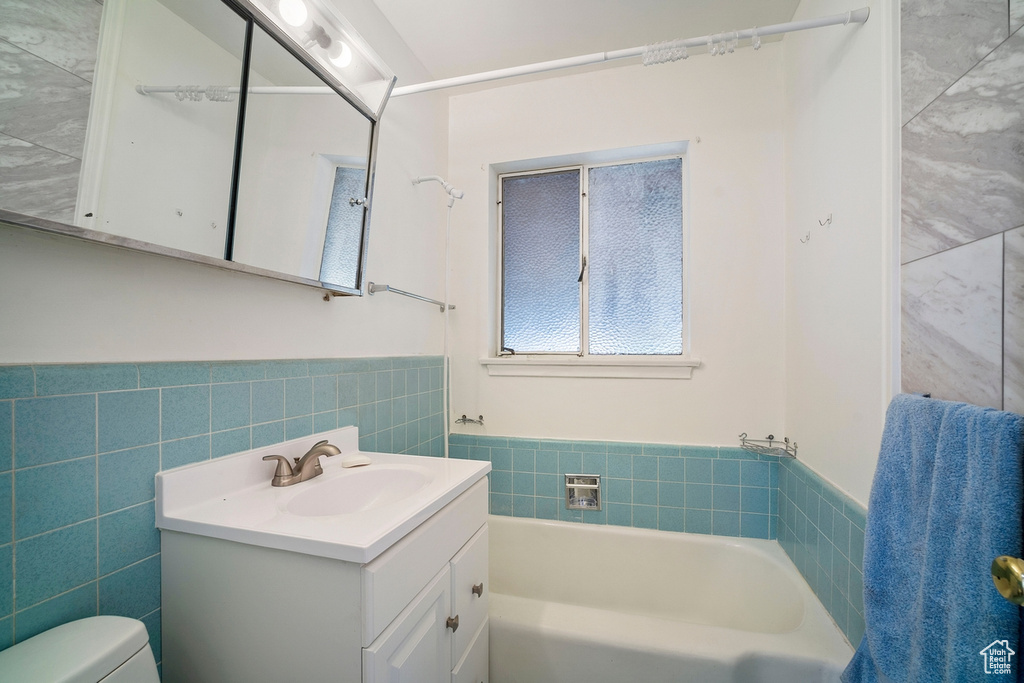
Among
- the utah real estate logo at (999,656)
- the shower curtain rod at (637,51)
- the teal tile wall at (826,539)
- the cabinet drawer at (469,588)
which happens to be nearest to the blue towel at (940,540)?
the utah real estate logo at (999,656)

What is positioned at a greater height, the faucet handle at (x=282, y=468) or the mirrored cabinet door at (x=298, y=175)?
the mirrored cabinet door at (x=298, y=175)

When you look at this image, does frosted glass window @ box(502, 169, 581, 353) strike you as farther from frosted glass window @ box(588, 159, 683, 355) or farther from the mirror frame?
the mirror frame

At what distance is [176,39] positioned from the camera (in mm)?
780

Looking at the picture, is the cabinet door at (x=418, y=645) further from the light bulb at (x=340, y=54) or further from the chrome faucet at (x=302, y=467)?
the light bulb at (x=340, y=54)

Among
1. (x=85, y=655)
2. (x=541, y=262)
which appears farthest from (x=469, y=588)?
(x=541, y=262)

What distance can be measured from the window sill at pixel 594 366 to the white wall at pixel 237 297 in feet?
1.33

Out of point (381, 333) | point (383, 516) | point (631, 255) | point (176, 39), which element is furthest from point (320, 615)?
point (631, 255)

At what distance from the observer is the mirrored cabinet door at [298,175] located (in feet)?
3.13

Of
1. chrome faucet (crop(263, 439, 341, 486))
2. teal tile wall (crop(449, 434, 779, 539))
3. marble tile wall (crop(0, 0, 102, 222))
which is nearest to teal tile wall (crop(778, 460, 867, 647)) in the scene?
teal tile wall (crop(449, 434, 779, 539))

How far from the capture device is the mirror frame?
620 mm

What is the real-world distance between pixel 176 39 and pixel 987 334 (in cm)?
163

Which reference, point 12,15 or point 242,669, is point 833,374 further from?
point 12,15

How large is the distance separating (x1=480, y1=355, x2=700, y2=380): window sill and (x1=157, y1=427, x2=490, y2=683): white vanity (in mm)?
1032

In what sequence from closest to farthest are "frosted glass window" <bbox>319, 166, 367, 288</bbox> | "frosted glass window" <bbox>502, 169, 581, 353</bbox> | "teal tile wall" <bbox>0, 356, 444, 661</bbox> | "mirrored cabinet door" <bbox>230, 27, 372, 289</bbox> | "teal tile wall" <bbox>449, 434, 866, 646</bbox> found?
"teal tile wall" <bbox>0, 356, 444, 661</bbox> < "mirrored cabinet door" <bbox>230, 27, 372, 289</bbox> < "frosted glass window" <bbox>319, 166, 367, 288</bbox> < "teal tile wall" <bbox>449, 434, 866, 646</bbox> < "frosted glass window" <bbox>502, 169, 581, 353</bbox>
